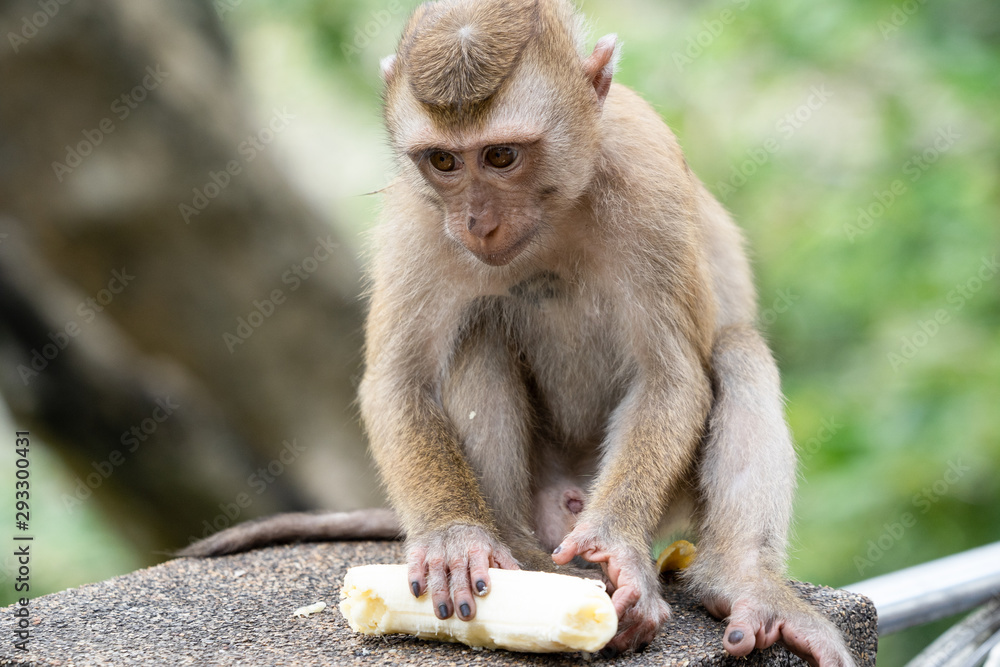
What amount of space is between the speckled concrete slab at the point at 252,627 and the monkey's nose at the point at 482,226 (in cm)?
123

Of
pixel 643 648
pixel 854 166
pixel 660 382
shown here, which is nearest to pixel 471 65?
pixel 660 382

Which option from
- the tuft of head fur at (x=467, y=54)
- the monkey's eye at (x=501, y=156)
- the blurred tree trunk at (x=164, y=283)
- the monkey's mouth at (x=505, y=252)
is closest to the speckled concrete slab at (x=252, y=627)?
the monkey's mouth at (x=505, y=252)

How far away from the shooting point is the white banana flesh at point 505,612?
8.16 ft

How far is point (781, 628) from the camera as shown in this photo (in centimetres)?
284

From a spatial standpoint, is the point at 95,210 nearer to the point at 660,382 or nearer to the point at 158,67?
the point at 158,67

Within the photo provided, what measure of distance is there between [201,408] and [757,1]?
424 centimetres

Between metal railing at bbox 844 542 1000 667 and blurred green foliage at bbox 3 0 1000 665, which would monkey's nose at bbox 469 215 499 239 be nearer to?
blurred green foliage at bbox 3 0 1000 665

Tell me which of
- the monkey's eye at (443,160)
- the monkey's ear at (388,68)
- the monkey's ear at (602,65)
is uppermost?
the monkey's ear at (388,68)

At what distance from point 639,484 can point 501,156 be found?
1.14 m

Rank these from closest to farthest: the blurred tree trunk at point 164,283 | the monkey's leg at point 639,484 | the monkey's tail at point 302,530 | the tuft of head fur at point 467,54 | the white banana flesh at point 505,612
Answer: the white banana flesh at point 505,612, the monkey's leg at point 639,484, the tuft of head fur at point 467,54, the monkey's tail at point 302,530, the blurred tree trunk at point 164,283

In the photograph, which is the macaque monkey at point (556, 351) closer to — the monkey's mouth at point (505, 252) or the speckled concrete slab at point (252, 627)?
the monkey's mouth at point (505, 252)

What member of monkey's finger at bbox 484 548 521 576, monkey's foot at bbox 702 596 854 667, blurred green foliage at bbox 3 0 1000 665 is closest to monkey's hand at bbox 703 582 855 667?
monkey's foot at bbox 702 596 854 667

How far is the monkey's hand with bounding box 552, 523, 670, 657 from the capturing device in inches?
106

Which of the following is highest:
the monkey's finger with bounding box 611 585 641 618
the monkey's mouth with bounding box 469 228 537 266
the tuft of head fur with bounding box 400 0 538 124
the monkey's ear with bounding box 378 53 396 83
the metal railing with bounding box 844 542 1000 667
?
the tuft of head fur with bounding box 400 0 538 124
